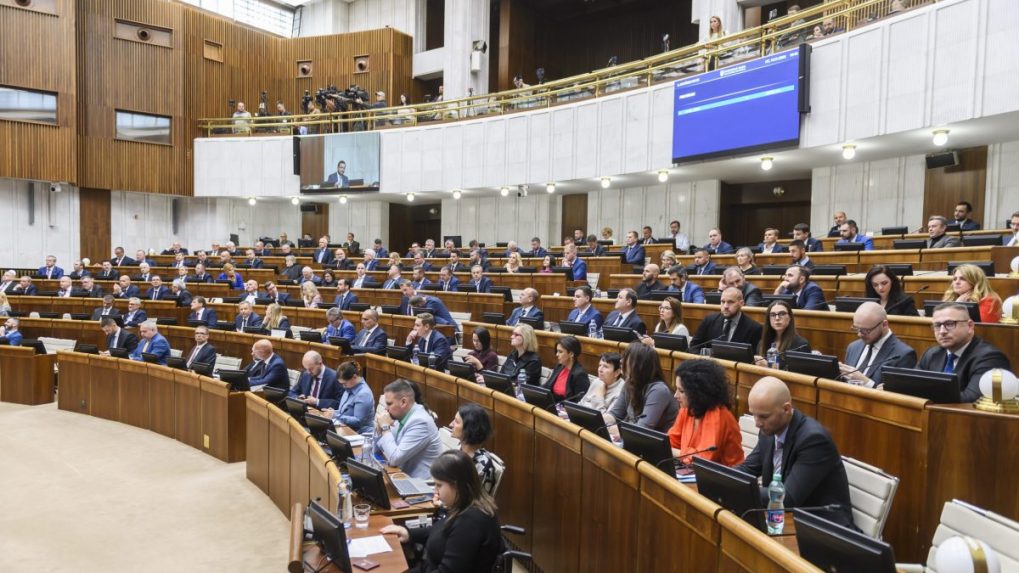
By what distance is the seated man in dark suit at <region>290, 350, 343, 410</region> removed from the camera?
5.32 metres

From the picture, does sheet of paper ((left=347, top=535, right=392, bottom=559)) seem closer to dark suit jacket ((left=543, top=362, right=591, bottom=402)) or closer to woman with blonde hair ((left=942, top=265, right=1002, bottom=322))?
dark suit jacket ((left=543, top=362, right=591, bottom=402))

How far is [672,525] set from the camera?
232 centimetres

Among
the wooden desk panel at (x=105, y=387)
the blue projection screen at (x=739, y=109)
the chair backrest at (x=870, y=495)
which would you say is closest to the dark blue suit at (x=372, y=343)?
the wooden desk panel at (x=105, y=387)

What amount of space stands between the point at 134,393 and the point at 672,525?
690 cm

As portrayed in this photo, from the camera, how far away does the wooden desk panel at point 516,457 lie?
12.1 ft

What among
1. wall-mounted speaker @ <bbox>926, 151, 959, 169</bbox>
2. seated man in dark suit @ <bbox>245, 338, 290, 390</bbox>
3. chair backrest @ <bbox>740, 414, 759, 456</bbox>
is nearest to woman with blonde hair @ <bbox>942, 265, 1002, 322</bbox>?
chair backrest @ <bbox>740, 414, 759, 456</bbox>

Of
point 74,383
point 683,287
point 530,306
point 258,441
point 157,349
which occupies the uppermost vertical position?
point 683,287

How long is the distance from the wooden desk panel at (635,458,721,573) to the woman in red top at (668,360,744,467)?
1.44 feet

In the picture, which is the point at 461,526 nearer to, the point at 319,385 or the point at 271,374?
the point at 319,385

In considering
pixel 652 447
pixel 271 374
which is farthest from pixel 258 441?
pixel 652 447

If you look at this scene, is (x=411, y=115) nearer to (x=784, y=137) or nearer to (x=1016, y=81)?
(x=784, y=137)

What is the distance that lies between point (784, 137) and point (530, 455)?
6.55m

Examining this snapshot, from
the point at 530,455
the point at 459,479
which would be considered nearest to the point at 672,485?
the point at 459,479

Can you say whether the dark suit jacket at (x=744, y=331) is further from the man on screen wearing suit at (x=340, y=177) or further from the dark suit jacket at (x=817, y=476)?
Answer: the man on screen wearing suit at (x=340, y=177)
